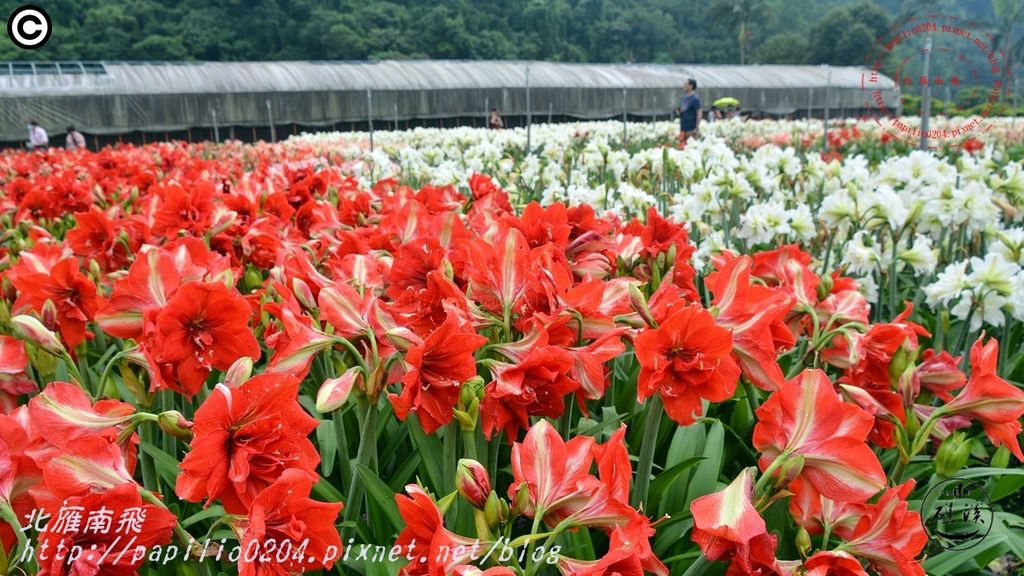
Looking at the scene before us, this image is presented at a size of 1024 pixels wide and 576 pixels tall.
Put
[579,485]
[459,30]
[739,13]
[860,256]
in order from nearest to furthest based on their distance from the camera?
[579,485], [860,256], [459,30], [739,13]

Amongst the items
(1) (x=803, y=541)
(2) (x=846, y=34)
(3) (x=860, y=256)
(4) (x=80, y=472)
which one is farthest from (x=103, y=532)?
(2) (x=846, y=34)

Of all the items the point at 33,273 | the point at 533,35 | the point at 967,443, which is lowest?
the point at 967,443

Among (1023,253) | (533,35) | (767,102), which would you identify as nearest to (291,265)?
(1023,253)

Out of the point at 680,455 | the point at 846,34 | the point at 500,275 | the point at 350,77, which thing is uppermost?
the point at 846,34

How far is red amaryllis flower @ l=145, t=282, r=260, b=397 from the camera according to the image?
151 cm

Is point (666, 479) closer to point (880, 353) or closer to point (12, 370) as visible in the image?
point (880, 353)

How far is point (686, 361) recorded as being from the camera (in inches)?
54.7

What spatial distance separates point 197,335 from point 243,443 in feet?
1.68

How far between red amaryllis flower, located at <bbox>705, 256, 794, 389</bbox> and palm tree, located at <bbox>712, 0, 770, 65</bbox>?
262 feet

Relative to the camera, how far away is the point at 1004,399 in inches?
60.4

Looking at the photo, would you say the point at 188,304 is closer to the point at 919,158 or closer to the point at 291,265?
the point at 291,265

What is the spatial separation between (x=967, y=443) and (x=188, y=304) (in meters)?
1.66

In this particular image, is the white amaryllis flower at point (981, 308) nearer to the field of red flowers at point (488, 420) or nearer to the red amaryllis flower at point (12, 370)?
the field of red flowers at point (488, 420)

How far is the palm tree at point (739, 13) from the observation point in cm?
7588
